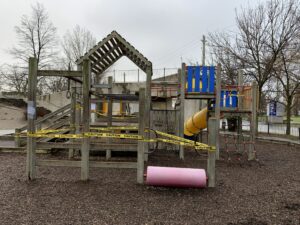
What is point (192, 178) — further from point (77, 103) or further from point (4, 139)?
point (4, 139)

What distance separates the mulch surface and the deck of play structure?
0.36m

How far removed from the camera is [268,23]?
677 inches

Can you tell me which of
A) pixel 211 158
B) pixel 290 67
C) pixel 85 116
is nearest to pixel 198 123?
pixel 211 158

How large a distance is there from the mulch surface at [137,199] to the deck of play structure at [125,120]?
359 mm

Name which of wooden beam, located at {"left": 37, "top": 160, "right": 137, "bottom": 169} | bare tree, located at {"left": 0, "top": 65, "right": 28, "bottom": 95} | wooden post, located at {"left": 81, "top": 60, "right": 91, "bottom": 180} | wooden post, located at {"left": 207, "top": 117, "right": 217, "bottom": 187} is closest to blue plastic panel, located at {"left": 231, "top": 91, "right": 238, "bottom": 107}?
wooden post, located at {"left": 207, "top": 117, "right": 217, "bottom": 187}

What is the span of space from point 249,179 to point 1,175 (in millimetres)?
5755

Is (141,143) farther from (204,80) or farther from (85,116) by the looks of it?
(204,80)

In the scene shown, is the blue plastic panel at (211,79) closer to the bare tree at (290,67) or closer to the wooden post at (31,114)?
the wooden post at (31,114)

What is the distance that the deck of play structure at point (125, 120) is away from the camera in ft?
17.6

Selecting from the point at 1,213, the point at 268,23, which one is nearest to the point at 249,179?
the point at 1,213

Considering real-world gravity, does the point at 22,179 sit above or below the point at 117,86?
below

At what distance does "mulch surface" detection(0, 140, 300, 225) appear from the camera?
3740 mm

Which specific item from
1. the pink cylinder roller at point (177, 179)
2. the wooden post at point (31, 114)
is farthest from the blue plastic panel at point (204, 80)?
the wooden post at point (31, 114)

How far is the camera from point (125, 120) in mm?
9180
